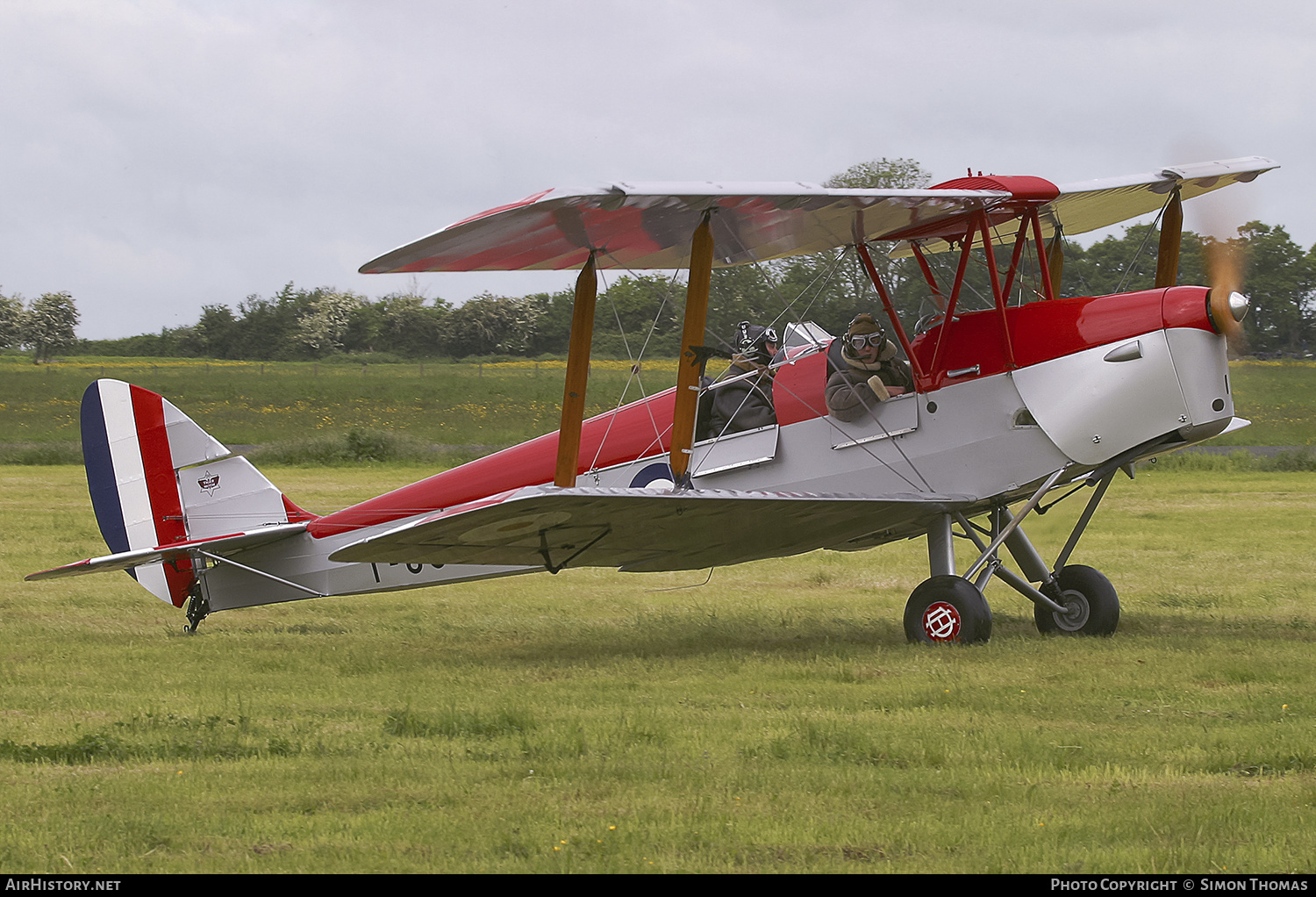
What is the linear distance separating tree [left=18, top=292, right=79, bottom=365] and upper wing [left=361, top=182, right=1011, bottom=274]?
68.8 metres

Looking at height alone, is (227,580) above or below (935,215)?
below

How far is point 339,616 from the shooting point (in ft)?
35.9

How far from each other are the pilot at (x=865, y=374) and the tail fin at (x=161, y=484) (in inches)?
178

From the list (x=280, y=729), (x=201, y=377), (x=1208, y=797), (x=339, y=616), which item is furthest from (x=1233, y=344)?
(x=201, y=377)

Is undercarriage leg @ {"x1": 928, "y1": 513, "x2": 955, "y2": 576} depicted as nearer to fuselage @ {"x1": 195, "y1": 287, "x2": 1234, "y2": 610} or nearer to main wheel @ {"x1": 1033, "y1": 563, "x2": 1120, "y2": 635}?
fuselage @ {"x1": 195, "y1": 287, "x2": 1234, "y2": 610}

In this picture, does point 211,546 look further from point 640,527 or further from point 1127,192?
point 1127,192

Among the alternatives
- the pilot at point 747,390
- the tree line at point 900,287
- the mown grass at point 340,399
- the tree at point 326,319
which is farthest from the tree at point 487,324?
the pilot at point 747,390

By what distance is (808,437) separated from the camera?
887 cm

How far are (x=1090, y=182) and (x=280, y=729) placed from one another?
6851 millimetres

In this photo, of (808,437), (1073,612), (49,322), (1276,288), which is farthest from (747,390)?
(49,322)

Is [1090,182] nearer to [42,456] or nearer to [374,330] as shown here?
[42,456]

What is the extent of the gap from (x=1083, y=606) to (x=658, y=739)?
419 centimetres

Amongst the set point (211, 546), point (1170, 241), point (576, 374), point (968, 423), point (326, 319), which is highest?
point (326, 319)

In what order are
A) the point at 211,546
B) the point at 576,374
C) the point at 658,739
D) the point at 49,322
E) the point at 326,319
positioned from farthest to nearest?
the point at 49,322, the point at 326,319, the point at 211,546, the point at 576,374, the point at 658,739
